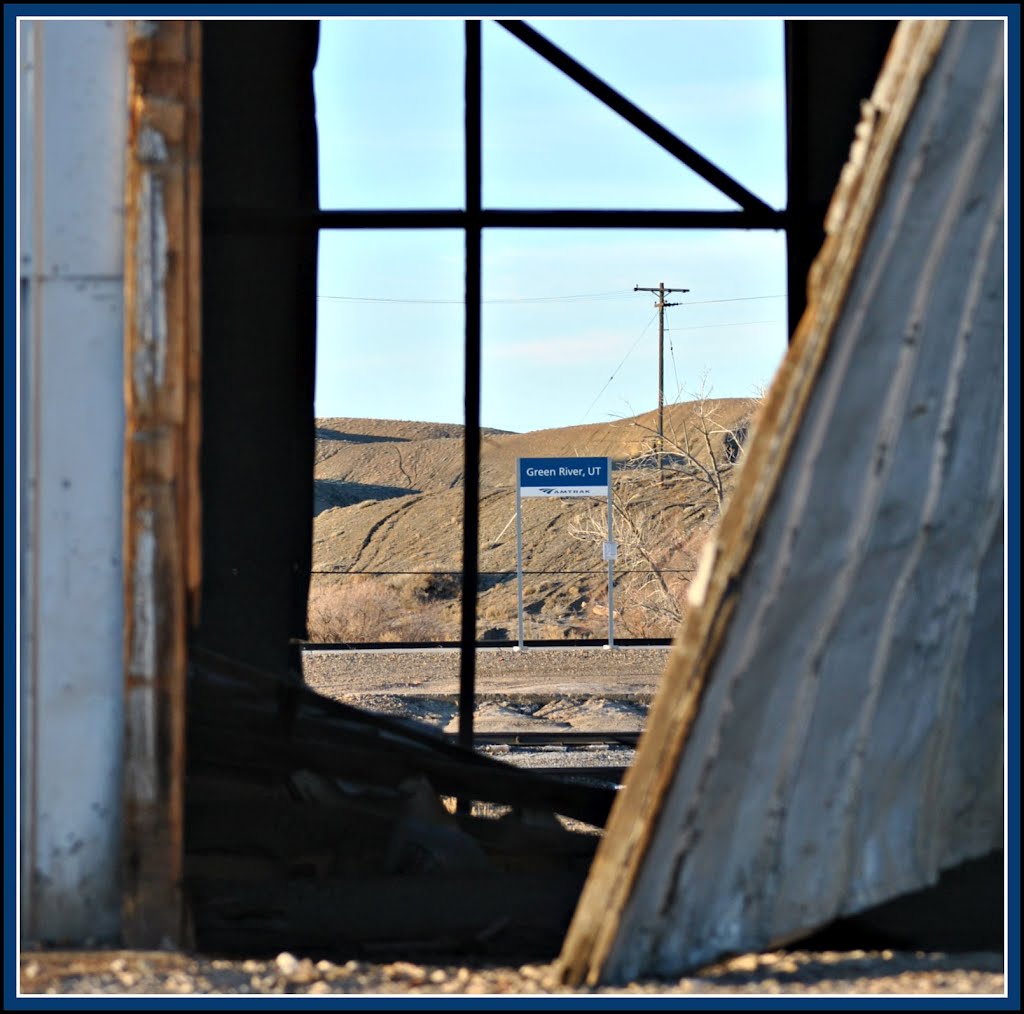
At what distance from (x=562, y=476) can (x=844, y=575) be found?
50.3 ft

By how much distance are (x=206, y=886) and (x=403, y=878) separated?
856 millimetres

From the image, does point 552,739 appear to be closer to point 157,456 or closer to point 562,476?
point 157,456

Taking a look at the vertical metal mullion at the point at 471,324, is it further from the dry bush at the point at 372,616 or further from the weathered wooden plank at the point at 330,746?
the dry bush at the point at 372,616

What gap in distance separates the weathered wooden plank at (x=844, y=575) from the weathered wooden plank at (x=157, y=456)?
1.51 m

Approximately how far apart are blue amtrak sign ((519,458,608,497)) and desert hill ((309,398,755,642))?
4.49m

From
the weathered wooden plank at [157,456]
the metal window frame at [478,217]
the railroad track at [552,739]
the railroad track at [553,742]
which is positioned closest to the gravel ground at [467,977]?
the weathered wooden plank at [157,456]

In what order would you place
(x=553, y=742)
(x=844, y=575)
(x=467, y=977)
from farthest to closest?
(x=553, y=742)
(x=467, y=977)
(x=844, y=575)

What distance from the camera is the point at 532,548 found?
4388 centimetres

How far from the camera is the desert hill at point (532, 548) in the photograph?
1212 inches

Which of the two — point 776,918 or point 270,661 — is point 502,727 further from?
point 776,918

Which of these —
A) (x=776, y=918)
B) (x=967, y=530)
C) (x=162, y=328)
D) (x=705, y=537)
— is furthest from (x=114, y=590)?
(x=705, y=537)

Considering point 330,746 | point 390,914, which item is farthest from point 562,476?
point 390,914

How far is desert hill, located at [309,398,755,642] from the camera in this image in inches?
1212

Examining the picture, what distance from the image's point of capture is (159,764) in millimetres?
4465
